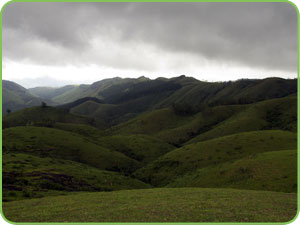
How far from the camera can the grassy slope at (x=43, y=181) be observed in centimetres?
4020

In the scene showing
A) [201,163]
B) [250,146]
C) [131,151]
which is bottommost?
[131,151]

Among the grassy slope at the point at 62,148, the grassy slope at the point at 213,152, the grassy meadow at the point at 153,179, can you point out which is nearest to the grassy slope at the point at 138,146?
the grassy meadow at the point at 153,179

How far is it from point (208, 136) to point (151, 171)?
239 ft

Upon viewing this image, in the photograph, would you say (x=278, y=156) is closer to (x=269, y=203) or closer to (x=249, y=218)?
(x=269, y=203)

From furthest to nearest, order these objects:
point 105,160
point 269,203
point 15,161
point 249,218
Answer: point 105,160, point 15,161, point 269,203, point 249,218

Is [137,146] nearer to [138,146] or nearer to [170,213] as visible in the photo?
[138,146]

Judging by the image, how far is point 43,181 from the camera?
155 feet

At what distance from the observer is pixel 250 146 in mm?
87375

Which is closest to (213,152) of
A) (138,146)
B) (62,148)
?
(138,146)

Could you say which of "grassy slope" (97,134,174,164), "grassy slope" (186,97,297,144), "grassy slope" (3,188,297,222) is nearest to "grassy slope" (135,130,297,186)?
"grassy slope" (97,134,174,164)

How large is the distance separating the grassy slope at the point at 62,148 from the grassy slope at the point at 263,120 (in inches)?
2612

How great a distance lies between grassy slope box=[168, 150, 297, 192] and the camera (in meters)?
45.6

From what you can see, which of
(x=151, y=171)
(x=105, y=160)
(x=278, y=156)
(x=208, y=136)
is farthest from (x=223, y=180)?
(x=208, y=136)

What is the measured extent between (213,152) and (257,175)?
3712cm
